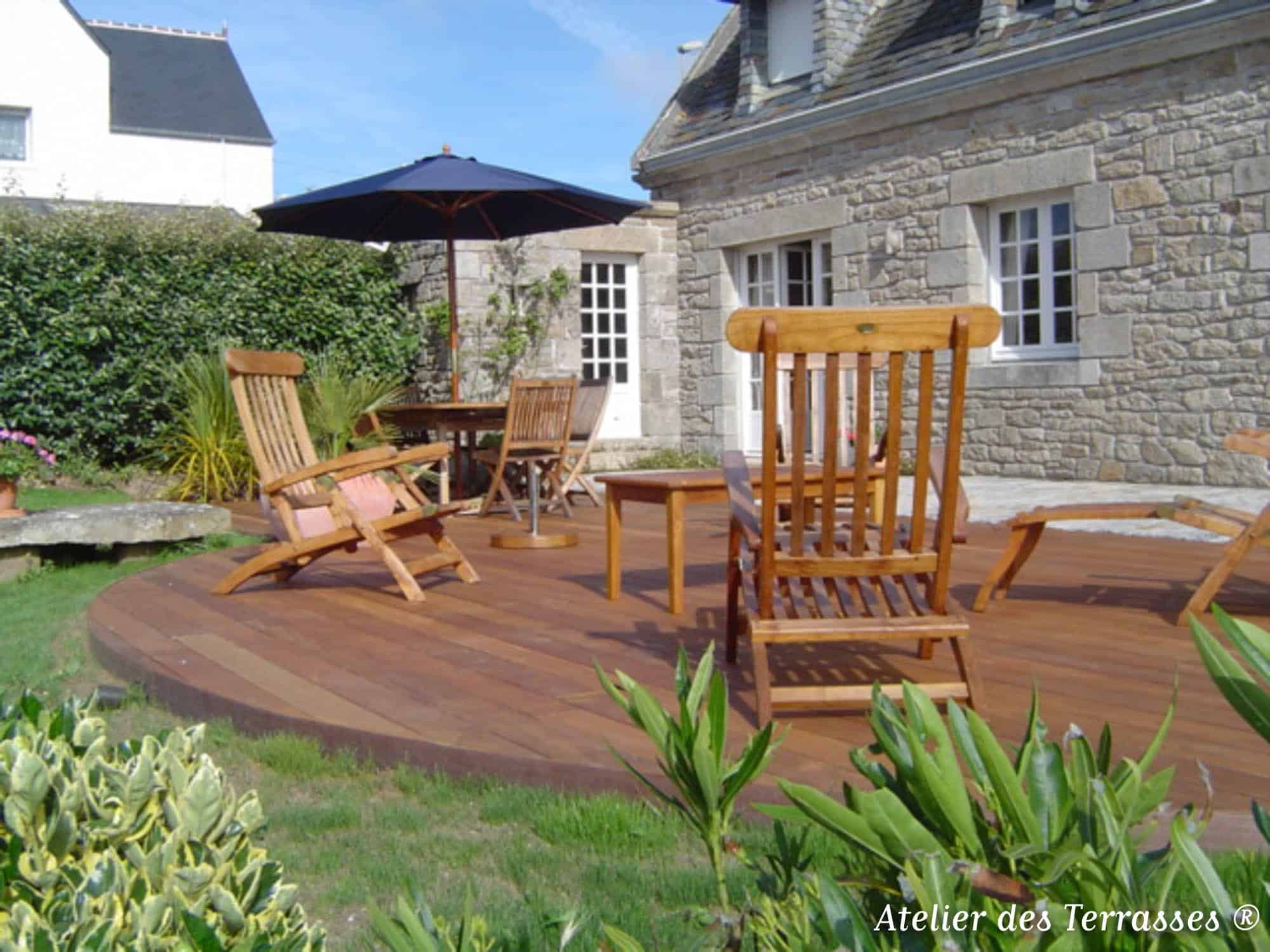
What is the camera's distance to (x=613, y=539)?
475cm

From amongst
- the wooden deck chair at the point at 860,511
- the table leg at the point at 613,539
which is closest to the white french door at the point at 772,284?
the table leg at the point at 613,539

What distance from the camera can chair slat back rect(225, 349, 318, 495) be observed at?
523cm

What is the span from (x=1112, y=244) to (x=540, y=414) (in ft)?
15.1

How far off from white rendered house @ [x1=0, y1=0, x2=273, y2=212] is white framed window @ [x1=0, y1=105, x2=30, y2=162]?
0.06 feet

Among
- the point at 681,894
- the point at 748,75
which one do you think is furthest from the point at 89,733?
the point at 748,75

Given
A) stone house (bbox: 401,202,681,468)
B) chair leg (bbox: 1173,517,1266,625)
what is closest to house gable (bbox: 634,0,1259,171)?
stone house (bbox: 401,202,681,468)

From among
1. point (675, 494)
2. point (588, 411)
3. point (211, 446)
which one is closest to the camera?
point (675, 494)

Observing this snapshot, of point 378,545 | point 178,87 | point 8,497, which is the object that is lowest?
point 378,545

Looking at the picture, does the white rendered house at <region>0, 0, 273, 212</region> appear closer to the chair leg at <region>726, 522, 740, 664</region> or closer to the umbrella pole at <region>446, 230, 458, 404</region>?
the umbrella pole at <region>446, 230, 458, 404</region>

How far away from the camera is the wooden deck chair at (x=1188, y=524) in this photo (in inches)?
152

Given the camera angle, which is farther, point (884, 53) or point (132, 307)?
point (884, 53)

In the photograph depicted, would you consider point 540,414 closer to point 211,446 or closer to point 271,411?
point 271,411

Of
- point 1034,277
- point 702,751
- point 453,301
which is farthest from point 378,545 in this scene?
point 1034,277

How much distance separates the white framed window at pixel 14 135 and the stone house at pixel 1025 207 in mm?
17228
